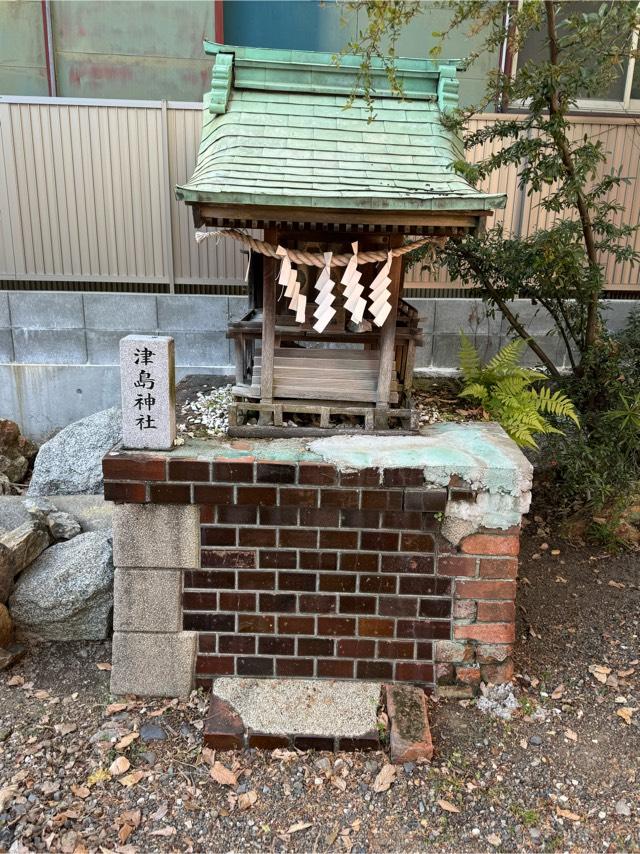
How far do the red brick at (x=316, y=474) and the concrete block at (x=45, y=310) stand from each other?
4.62 m

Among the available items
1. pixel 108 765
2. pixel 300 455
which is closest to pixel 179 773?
pixel 108 765

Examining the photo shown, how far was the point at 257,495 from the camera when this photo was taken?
3227 millimetres

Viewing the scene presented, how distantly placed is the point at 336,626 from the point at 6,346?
17.5ft

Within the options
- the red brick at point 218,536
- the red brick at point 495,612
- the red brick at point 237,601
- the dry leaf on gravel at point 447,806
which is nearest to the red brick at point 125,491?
the red brick at point 218,536

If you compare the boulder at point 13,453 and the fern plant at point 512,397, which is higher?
the fern plant at point 512,397

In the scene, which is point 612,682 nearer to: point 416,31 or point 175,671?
point 175,671

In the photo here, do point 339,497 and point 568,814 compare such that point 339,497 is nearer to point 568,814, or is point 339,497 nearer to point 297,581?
point 297,581

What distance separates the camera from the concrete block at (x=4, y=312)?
22.1ft

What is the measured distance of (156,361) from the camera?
3203mm

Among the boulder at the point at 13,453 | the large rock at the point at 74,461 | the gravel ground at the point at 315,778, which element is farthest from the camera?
the boulder at the point at 13,453

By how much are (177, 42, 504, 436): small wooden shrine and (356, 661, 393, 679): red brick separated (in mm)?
1329

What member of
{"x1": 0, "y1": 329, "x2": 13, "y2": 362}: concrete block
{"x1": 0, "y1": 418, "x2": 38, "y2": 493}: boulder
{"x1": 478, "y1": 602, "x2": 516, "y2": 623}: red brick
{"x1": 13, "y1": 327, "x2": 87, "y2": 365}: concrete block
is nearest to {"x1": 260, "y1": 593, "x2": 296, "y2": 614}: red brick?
{"x1": 478, "y1": 602, "x2": 516, "y2": 623}: red brick

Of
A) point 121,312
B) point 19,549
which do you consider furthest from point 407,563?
point 121,312

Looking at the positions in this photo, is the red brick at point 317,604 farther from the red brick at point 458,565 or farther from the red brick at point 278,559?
the red brick at point 458,565
